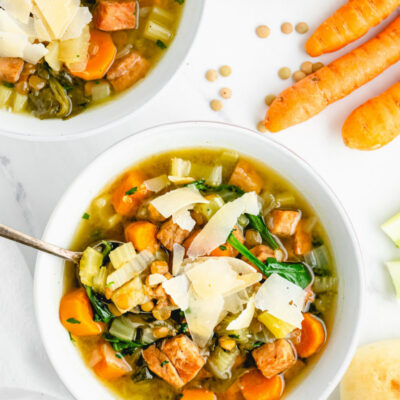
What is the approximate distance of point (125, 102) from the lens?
301cm

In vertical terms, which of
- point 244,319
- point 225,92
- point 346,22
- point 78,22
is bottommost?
point 244,319

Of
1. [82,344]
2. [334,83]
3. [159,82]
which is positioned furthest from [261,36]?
[82,344]

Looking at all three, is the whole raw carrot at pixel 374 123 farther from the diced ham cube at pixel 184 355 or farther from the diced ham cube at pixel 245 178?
the diced ham cube at pixel 184 355

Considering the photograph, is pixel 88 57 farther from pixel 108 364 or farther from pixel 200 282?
pixel 108 364

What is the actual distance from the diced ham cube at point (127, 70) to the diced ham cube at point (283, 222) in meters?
1.01

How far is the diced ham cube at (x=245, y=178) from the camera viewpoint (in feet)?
9.65

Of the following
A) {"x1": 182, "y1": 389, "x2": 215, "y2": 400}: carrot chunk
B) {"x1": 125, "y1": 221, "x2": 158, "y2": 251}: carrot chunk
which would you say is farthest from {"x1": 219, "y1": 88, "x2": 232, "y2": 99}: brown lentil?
{"x1": 182, "y1": 389, "x2": 215, "y2": 400}: carrot chunk

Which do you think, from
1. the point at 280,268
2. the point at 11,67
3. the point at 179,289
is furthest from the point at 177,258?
the point at 11,67

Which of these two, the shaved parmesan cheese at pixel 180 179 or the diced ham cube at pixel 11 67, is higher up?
the diced ham cube at pixel 11 67

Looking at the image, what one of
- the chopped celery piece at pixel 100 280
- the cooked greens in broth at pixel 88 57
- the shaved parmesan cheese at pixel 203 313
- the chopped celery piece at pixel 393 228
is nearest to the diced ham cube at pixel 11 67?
the cooked greens in broth at pixel 88 57

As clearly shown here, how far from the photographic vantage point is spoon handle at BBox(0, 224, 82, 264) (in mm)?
2637

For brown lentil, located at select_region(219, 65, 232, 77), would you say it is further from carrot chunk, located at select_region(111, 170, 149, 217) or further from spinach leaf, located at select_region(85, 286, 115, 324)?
spinach leaf, located at select_region(85, 286, 115, 324)

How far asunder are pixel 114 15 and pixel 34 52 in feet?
1.45

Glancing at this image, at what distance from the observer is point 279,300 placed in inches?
107
